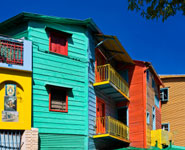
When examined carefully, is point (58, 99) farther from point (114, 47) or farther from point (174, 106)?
point (174, 106)

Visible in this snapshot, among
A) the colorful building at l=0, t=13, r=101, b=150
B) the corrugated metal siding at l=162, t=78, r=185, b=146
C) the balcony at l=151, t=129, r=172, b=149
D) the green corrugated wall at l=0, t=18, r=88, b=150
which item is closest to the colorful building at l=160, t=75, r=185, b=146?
the corrugated metal siding at l=162, t=78, r=185, b=146

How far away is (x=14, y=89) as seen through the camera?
645 inches

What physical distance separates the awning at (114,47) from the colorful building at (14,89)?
555cm

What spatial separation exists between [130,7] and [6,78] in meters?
7.67

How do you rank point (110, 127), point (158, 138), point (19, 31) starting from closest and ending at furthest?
point (19, 31) → point (110, 127) → point (158, 138)

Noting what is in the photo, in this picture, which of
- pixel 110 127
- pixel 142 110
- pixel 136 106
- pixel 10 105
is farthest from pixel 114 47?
pixel 10 105

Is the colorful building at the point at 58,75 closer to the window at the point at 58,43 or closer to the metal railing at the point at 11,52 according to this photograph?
the window at the point at 58,43

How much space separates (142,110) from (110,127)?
3576 millimetres

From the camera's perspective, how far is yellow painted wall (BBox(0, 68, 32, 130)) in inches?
632

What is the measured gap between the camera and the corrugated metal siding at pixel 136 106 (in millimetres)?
23594

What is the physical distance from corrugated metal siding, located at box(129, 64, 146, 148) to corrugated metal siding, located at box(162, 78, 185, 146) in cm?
857

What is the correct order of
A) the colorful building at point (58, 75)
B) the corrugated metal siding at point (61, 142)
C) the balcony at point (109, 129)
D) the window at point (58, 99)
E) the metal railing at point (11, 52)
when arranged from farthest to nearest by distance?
the balcony at point (109, 129)
the window at point (58, 99)
the colorful building at point (58, 75)
the corrugated metal siding at point (61, 142)
the metal railing at point (11, 52)

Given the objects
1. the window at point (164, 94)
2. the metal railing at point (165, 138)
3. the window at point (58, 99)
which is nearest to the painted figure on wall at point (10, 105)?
the window at point (58, 99)

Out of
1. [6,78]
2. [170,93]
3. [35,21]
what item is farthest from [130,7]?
[170,93]
